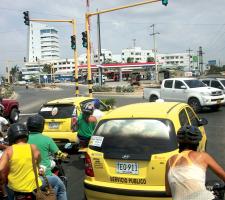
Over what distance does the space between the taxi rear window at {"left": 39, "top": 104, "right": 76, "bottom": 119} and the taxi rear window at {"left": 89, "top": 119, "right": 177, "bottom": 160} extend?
5898mm

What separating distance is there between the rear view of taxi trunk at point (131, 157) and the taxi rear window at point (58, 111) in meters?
5.87

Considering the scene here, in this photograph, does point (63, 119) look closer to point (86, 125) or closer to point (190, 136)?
point (86, 125)

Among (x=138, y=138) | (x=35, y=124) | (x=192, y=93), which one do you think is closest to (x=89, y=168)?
(x=138, y=138)

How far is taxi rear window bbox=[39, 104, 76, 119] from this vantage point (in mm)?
12375

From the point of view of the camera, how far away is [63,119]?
12336 mm

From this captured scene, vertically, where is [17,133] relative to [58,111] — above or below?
above

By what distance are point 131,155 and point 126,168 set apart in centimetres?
19

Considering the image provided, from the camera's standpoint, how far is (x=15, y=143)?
477 centimetres

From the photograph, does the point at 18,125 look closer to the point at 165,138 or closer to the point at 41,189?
the point at 41,189

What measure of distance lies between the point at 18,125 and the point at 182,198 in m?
1.98

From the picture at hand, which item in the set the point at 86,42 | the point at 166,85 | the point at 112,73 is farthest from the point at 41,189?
the point at 112,73

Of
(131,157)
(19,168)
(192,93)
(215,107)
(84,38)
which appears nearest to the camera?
(19,168)

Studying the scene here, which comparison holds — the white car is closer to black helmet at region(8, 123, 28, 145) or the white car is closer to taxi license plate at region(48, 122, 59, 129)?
taxi license plate at region(48, 122, 59, 129)

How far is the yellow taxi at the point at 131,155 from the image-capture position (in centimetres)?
601
